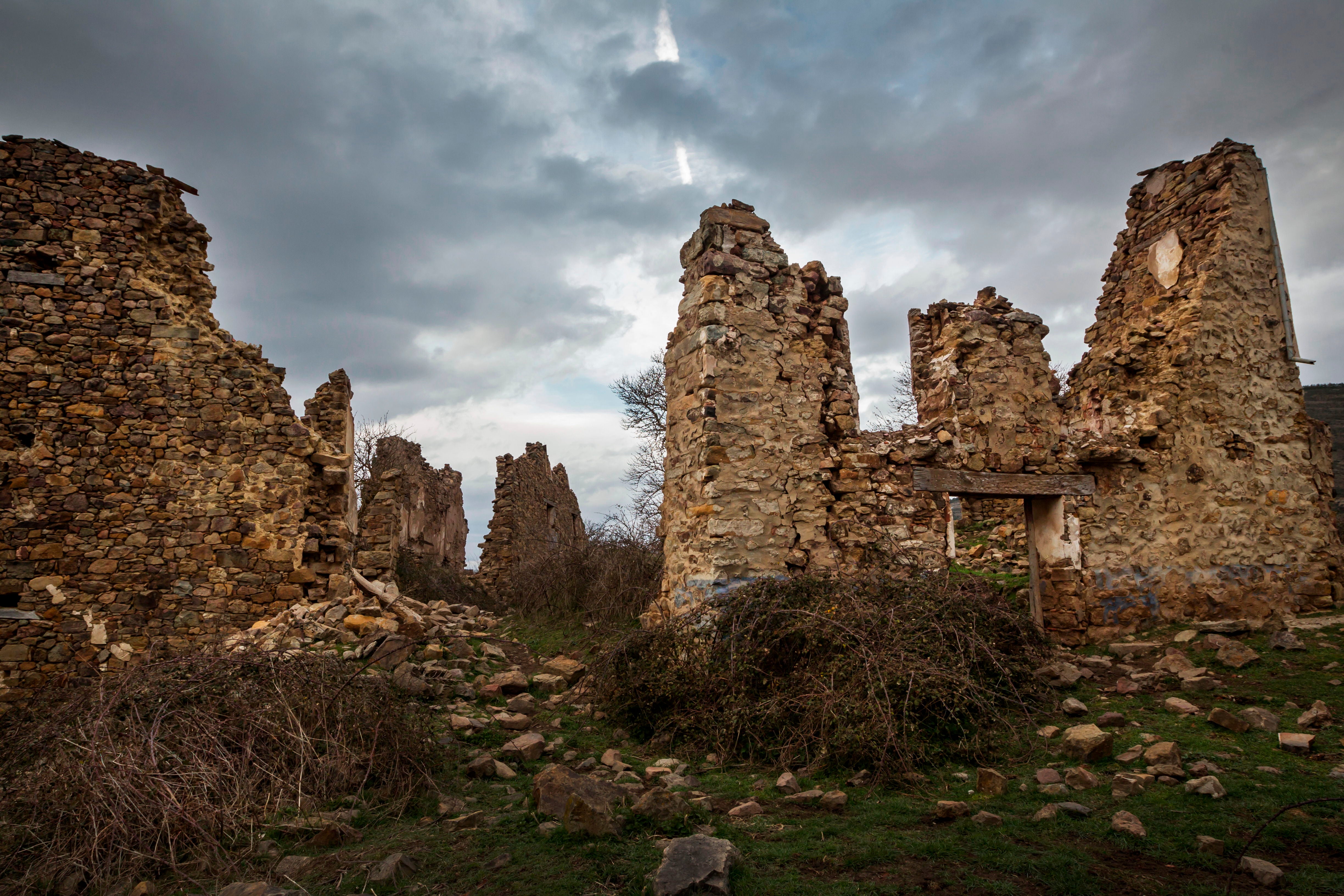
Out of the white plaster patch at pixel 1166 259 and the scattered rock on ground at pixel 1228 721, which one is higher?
the white plaster patch at pixel 1166 259

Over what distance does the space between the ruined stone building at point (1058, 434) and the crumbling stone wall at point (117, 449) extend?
4.36m

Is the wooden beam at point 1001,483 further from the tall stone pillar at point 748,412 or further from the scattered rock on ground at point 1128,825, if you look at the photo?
the scattered rock on ground at point 1128,825

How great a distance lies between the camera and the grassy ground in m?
2.91

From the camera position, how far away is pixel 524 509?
583 inches

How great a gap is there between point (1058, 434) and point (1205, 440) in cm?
175

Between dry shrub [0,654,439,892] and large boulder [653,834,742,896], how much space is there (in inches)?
66.2

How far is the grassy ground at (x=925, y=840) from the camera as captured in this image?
9.55 feet

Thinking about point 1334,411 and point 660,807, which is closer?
point 660,807

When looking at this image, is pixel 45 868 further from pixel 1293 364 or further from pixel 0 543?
pixel 1293 364

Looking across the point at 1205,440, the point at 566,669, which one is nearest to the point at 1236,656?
the point at 1205,440

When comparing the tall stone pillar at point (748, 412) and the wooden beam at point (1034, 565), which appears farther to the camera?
the wooden beam at point (1034, 565)

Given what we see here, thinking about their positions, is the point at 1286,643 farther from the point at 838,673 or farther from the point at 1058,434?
the point at 838,673

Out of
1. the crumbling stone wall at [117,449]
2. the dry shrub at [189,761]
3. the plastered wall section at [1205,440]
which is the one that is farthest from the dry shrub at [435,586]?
the plastered wall section at [1205,440]

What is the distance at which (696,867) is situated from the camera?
290 centimetres
